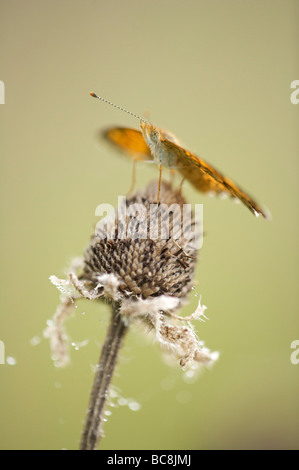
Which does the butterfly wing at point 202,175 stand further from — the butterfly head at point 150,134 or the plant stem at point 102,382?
the plant stem at point 102,382

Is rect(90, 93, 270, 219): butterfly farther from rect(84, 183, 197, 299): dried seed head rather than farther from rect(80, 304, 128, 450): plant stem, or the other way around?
rect(80, 304, 128, 450): plant stem

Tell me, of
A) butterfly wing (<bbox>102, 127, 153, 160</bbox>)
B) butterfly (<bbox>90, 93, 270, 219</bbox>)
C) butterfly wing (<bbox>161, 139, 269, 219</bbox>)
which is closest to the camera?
butterfly wing (<bbox>161, 139, 269, 219</bbox>)

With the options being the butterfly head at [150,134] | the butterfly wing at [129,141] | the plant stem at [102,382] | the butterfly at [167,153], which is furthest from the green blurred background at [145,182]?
the butterfly head at [150,134]

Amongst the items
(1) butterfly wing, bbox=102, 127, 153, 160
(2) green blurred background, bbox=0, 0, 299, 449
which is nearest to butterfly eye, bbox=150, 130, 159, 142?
(1) butterfly wing, bbox=102, 127, 153, 160

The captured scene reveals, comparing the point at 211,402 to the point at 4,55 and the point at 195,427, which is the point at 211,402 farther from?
the point at 4,55

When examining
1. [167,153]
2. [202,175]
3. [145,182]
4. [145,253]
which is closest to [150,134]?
[167,153]
